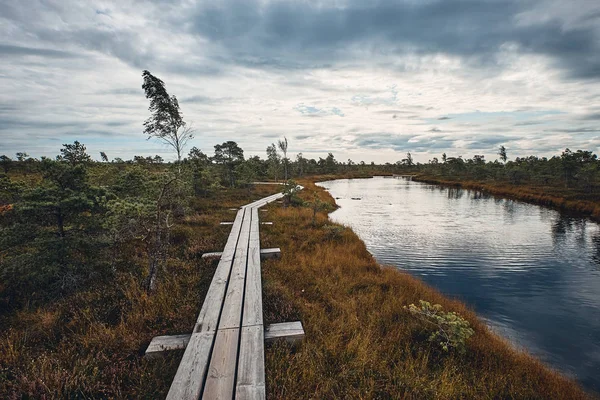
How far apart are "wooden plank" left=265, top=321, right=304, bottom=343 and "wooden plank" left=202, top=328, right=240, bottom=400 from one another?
1.99 ft

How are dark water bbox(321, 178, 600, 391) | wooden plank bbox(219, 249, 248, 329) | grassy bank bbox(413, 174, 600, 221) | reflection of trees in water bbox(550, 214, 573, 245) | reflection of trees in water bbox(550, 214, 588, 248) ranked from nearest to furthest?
wooden plank bbox(219, 249, 248, 329)
dark water bbox(321, 178, 600, 391)
reflection of trees in water bbox(550, 214, 588, 248)
reflection of trees in water bbox(550, 214, 573, 245)
grassy bank bbox(413, 174, 600, 221)

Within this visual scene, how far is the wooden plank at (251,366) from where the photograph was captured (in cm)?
351

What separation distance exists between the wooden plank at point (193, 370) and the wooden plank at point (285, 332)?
1037mm

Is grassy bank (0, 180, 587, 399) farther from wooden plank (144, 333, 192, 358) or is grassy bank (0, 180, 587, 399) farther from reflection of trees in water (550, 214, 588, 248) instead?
reflection of trees in water (550, 214, 588, 248)

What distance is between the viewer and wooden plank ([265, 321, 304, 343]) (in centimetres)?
496

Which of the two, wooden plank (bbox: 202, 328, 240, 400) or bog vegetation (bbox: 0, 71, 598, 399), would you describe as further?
bog vegetation (bbox: 0, 71, 598, 399)

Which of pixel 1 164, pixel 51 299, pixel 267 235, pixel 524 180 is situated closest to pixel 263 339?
pixel 51 299

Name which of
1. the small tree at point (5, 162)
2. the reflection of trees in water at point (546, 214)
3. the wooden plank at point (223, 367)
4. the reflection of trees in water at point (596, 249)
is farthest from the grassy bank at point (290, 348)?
the small tree at point (5, 162)

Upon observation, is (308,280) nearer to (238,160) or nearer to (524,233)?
(524,233)

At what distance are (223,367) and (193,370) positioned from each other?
42cm

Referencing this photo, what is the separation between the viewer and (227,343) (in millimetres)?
4504

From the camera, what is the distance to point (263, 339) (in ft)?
15.3

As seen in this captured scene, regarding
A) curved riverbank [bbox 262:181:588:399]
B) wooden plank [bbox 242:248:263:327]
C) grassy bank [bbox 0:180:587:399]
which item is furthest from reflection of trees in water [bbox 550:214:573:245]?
wooden plank [bbox 242:248:263:327]

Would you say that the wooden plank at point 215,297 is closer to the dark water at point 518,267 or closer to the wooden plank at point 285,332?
the wooden plank at point 285,332
